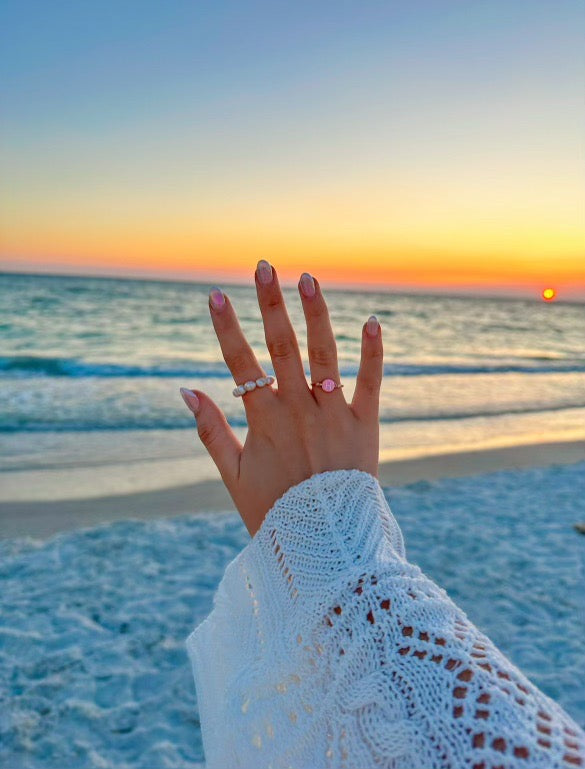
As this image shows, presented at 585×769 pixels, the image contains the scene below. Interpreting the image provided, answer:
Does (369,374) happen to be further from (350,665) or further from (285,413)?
(350,665)

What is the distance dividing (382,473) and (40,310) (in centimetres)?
2659

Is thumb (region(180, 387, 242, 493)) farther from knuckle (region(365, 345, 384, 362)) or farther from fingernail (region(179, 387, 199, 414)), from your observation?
knuckle (region(365, 345, 384, 362))

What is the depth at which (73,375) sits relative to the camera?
44.4 ft

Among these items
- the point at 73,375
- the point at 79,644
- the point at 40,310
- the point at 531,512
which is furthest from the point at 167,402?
the point at 40,310

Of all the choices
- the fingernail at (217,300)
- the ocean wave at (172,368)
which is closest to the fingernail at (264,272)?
the fingernail at (217,300)

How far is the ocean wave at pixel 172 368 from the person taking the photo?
13.9 metres

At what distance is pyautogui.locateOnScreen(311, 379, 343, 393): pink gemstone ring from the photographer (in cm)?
154

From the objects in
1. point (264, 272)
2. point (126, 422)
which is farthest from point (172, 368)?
point (264, 272)

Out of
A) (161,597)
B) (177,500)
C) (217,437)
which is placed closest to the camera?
(217,437)

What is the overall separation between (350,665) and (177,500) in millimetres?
5084

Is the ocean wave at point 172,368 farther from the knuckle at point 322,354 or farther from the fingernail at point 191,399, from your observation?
the knuckle at point 322,354

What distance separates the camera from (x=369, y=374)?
5.42 ft

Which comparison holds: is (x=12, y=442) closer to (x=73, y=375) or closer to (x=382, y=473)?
(x=382, y=473)

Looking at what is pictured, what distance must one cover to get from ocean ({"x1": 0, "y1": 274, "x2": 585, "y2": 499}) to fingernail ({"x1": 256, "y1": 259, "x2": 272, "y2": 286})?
15.9ft
